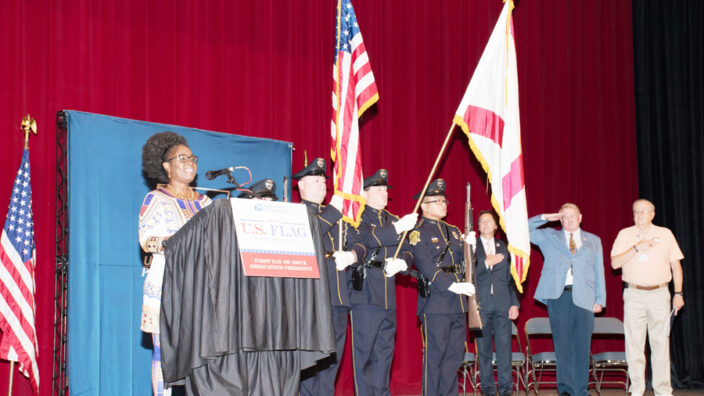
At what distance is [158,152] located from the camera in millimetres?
4418

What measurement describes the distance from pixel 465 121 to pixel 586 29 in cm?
564

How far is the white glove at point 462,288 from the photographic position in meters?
6.22

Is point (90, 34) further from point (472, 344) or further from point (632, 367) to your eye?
point (632, 367)

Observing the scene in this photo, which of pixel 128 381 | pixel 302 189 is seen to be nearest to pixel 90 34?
pixel 302 189

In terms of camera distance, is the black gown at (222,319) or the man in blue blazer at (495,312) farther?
the man in blue blazer at (495,312)

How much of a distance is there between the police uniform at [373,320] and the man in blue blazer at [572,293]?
79.0 inches

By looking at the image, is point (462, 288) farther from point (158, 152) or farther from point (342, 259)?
point (158, 152)

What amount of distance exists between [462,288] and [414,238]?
22.9 inches

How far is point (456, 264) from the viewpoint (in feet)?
21.2

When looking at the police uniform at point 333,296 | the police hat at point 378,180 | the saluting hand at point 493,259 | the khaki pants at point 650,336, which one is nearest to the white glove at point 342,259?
the police uniform at point 333,296

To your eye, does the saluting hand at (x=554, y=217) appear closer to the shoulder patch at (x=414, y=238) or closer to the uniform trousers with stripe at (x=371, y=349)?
the shoulder patch at (x=414, y=238)

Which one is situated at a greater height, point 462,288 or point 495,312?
point 462,288

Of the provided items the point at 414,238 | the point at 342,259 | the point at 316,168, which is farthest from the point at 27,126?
the point at 414,238

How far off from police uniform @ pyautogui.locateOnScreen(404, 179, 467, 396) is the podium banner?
2929mm
